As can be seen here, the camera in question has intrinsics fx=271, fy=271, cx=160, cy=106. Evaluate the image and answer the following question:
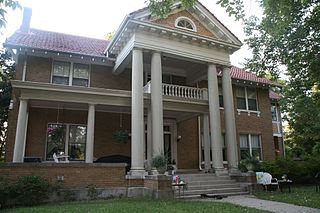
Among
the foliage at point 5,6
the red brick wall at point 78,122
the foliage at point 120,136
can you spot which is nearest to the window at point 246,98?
the red brick wall at point 78,122

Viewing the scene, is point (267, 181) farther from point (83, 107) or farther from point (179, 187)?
point (83, 107)

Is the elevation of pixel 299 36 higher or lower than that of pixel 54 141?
higher

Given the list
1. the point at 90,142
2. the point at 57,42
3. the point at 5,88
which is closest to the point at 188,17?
the point at 57,42

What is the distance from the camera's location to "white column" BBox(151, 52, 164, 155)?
12.4m

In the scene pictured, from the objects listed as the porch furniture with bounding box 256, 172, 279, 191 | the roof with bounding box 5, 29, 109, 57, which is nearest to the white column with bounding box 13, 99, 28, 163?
the roof with bounding box 5, 29, 109, 57

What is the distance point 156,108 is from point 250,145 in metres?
10.0

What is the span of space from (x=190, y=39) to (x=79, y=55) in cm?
617

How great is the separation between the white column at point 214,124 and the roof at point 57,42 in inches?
256

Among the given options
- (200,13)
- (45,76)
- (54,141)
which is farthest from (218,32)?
(54,141)

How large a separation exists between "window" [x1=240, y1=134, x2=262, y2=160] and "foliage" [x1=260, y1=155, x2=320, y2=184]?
136 inches

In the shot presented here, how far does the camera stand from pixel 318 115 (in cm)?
1593

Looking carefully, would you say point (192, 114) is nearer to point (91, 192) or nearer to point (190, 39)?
point (190, 39)

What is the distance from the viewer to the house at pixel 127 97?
492 inches

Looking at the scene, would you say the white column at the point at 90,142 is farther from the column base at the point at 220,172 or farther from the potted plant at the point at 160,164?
the column base at the point at 220,172
